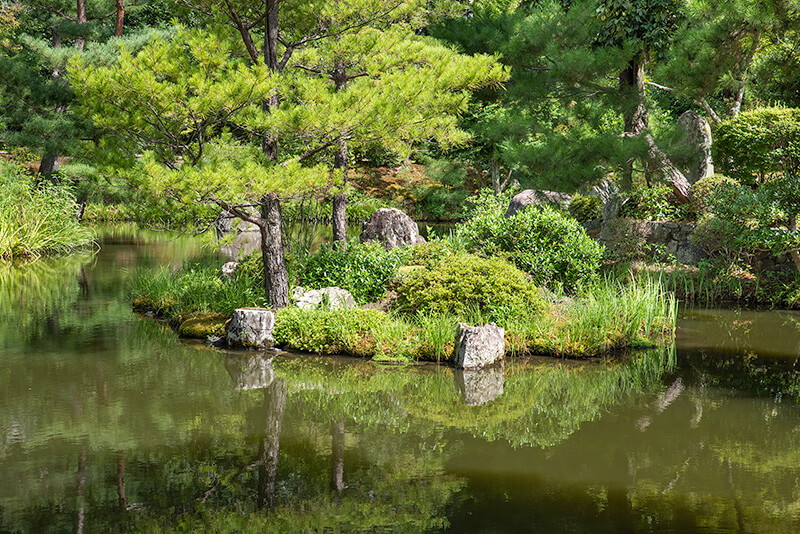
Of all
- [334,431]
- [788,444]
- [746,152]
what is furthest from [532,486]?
[746,152]

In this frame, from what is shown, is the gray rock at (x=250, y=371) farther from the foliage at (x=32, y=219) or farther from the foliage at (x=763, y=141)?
the foliage at (x=32, y=219)

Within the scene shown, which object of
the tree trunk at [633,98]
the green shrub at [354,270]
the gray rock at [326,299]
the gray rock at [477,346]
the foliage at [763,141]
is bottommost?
the gray rock at [477,346]

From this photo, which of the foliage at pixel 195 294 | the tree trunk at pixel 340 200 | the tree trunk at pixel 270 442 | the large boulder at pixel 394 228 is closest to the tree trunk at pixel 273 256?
the foliage at pixel 195 294

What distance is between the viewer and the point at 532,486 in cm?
435

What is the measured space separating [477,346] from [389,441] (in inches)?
92.6

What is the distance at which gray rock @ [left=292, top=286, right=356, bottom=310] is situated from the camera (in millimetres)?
8398

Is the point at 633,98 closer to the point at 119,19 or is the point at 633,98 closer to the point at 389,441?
the point at 389,441

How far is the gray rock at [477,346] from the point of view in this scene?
7.29 meters

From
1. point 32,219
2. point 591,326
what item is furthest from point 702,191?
point 32,219

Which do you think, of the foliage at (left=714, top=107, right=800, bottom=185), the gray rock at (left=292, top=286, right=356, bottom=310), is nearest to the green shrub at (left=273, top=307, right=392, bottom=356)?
the gray rock at (left=292, top=286, right=356, bottom=310)

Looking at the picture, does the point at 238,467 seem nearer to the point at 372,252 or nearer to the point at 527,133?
the point at 372,252

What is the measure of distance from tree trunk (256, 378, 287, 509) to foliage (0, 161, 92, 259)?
33.3 ft

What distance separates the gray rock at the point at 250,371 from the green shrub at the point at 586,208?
9.67 meters

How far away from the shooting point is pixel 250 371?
7.10 m
